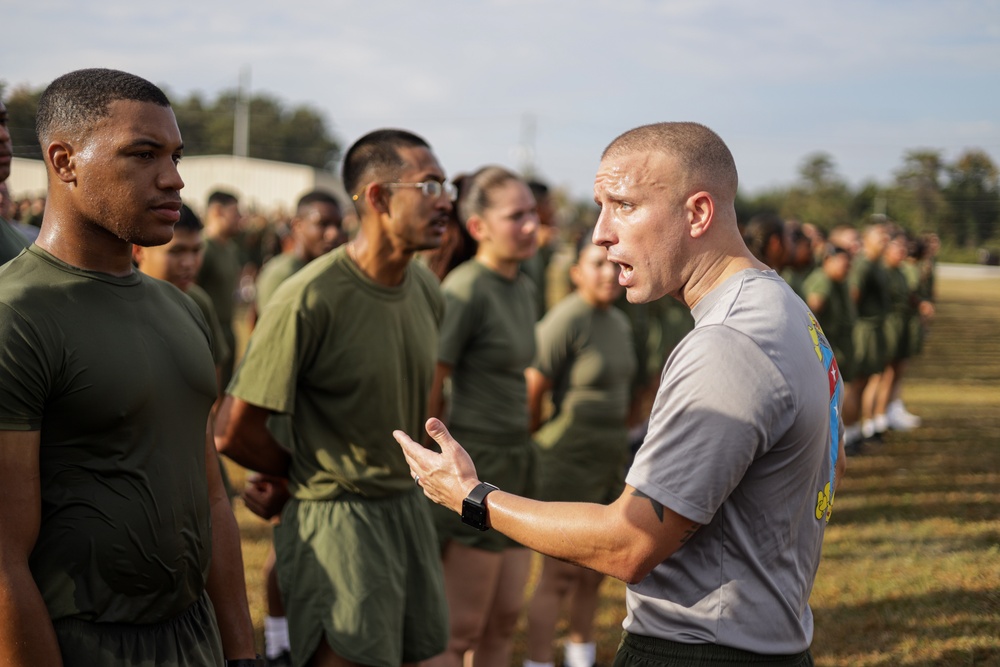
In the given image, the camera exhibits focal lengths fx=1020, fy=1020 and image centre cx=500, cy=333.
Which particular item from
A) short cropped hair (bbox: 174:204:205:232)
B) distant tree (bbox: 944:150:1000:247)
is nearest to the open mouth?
short cropped hair (bbox: 174:204:205:232)

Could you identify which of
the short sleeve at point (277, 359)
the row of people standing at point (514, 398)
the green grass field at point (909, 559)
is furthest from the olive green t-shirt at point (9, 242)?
the green grass field at point (909, 559)

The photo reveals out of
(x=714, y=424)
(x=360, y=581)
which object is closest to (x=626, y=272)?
(x=714, y=424)

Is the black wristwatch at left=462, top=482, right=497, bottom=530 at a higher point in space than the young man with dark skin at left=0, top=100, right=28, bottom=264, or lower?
lower

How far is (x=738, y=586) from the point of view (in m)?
2.36

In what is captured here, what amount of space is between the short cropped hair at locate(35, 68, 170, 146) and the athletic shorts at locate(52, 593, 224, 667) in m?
1.20

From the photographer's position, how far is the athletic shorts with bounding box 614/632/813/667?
2373mm

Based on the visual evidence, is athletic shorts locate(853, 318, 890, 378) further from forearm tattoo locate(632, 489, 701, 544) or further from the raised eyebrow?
the raised eyebrow

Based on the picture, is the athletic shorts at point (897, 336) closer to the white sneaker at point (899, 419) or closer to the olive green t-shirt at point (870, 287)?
the olive green t-shirt at point (870, 287)

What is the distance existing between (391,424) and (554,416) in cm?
213

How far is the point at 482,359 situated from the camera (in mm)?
5090

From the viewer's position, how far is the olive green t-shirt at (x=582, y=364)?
589 cm

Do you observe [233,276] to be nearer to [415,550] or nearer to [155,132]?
[415,550]

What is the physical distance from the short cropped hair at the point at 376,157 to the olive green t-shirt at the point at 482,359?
0.93 meters

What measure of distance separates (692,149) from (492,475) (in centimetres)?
281
